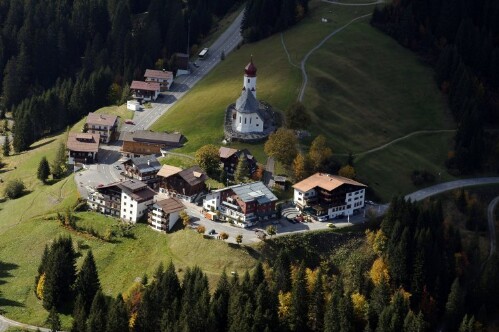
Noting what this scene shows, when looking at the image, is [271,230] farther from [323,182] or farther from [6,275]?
[6,275]

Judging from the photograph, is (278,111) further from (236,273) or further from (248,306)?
(248,306)

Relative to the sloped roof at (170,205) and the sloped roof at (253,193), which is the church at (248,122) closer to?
the sloped roof at (253,193)

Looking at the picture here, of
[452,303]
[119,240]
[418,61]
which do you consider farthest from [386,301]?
[418,61]

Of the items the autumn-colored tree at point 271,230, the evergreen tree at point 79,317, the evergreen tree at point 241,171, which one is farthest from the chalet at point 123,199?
the evergreen tree at point 79,317

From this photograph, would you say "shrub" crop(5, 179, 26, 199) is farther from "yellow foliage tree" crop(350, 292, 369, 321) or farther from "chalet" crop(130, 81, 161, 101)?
"yellow foliage tree" crop(350, 292, 369, 321)

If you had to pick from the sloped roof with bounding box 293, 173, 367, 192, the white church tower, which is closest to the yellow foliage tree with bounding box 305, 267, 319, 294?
the sloped roof with bounding box 293, 173, 367, 192
